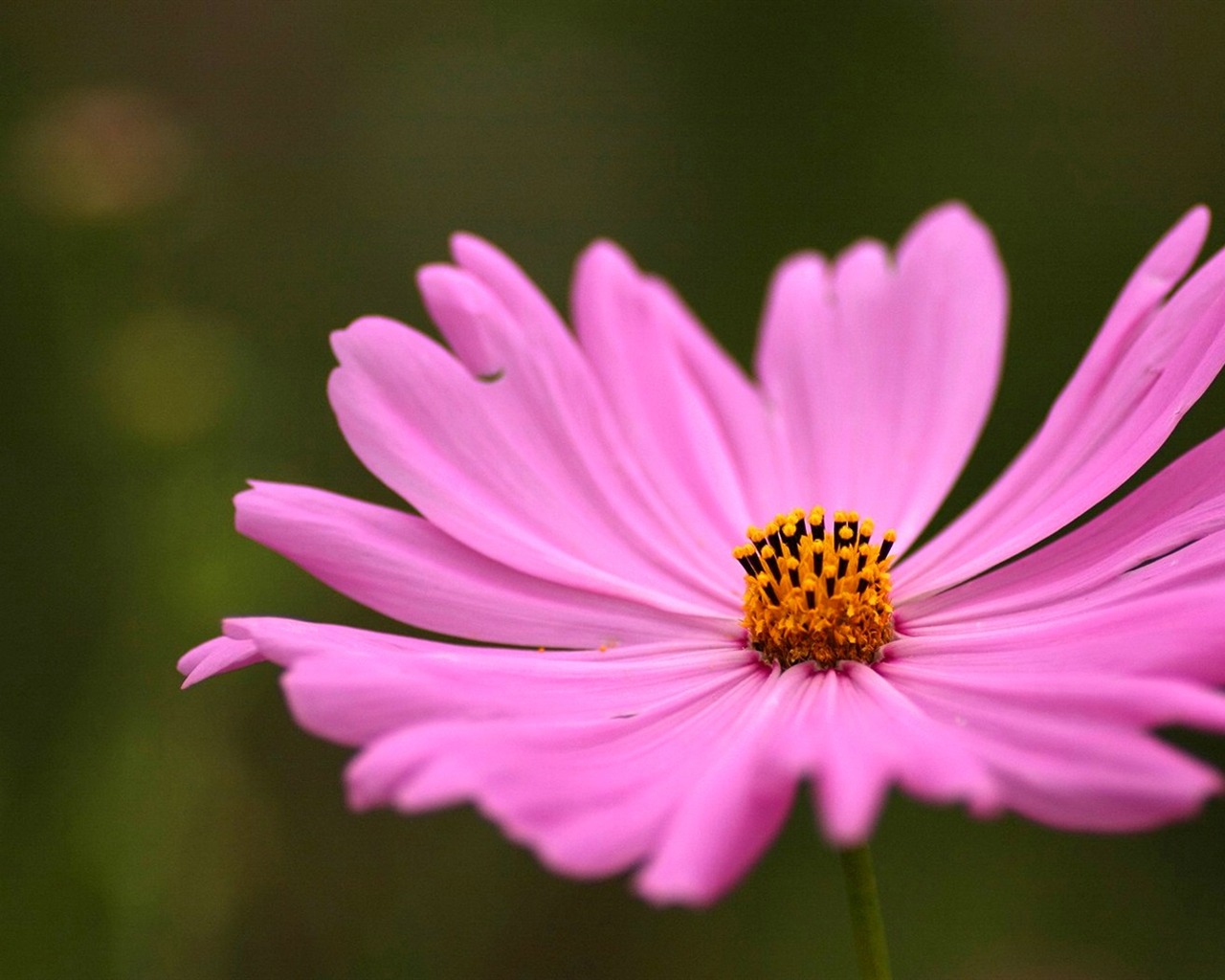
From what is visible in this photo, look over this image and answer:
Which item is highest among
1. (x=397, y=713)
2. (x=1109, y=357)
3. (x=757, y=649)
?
(x=1109, y=357)

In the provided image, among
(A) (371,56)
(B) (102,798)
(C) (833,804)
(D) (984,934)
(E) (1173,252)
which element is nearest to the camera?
(C) (833,804)

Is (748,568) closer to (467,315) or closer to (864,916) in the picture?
(467,315)

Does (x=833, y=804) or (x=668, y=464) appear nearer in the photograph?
(x=833, y=804)

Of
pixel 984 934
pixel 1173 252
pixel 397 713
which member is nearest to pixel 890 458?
pixel 1173 252

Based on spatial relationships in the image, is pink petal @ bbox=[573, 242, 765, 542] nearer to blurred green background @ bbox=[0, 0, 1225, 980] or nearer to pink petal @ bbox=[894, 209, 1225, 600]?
pink petal @ bbox=[894, 209, 1225, 600]

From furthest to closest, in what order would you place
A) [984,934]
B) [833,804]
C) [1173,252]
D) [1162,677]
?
[984,934] → [1173,252] → [1162,677] → [833,804]

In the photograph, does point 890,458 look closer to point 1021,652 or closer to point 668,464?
point 668,464

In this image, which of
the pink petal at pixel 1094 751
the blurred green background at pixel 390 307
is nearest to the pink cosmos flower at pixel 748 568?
the pink petal at pixel 1094 751
